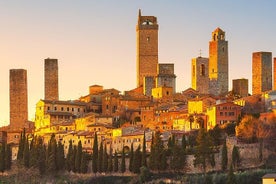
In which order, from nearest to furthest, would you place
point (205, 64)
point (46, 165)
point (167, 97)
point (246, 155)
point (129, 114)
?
point (246, 155) → point (46, 165) → point (129, 114) → point (167, 97) → point (205, 64)

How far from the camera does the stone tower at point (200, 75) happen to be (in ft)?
303

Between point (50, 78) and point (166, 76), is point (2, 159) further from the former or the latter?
point (166, 76)

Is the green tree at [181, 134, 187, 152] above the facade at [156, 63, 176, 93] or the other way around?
the other way around

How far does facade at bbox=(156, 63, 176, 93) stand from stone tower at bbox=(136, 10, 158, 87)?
12.7 feet

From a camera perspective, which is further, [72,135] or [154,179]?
[72,135]

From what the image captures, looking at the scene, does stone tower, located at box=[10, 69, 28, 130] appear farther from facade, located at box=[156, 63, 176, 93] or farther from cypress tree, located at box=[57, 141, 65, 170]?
cypress tree, located at box=[57, 141, 65, 170]

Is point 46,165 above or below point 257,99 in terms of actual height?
below

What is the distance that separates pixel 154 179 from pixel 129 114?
18453 mm

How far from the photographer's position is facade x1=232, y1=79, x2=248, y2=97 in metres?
82.5

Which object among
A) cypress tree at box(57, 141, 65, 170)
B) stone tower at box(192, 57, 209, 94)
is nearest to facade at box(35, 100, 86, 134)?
cypress tree at box(57, 141, 65, 170)

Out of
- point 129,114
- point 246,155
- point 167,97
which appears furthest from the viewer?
point 167,97

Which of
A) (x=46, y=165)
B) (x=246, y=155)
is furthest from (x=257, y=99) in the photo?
(x=46, y=165)

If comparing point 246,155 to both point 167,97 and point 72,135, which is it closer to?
point 72,135

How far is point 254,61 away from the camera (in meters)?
83.8
